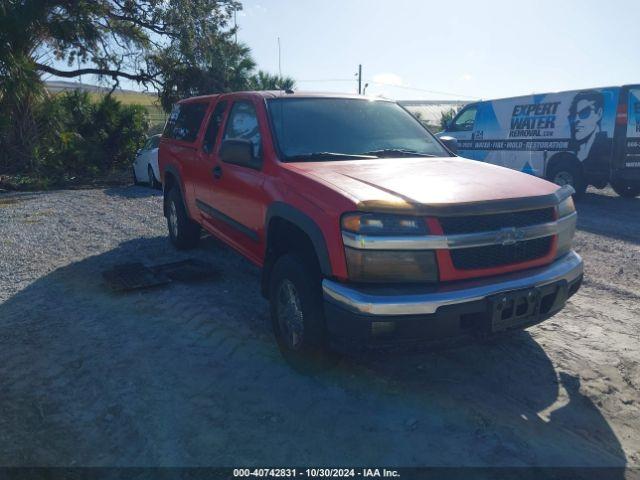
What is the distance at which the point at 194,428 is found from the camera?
2973mm

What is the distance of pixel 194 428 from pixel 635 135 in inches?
380

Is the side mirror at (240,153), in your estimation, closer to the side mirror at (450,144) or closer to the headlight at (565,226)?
the side mirror at (450,144)

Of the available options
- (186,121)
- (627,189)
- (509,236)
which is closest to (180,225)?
(186,121)

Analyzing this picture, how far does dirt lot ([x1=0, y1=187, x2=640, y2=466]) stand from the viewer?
279cm

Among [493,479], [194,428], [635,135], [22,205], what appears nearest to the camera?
[493,479]

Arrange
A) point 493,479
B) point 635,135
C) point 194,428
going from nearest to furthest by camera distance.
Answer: point 493,479, point 194,428, point 635,135

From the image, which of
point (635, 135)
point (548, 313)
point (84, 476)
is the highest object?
point (635, 135)

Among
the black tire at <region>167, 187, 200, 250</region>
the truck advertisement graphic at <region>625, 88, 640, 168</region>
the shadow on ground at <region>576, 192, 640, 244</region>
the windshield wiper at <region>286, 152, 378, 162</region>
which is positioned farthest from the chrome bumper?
the truck advertisement graphic at <region>625, 88, 640, 168</region>

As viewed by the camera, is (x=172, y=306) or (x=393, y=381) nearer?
(x=393, y=381)

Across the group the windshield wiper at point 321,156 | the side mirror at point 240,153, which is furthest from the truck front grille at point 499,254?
the side mirror at point 240,153

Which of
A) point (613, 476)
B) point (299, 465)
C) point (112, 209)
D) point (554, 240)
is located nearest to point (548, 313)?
point (554, 240)

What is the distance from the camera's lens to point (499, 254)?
123 inches

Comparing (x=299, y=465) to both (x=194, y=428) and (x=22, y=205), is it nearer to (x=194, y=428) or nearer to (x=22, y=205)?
(x=194, y=428)

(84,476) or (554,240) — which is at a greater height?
(554,240)
